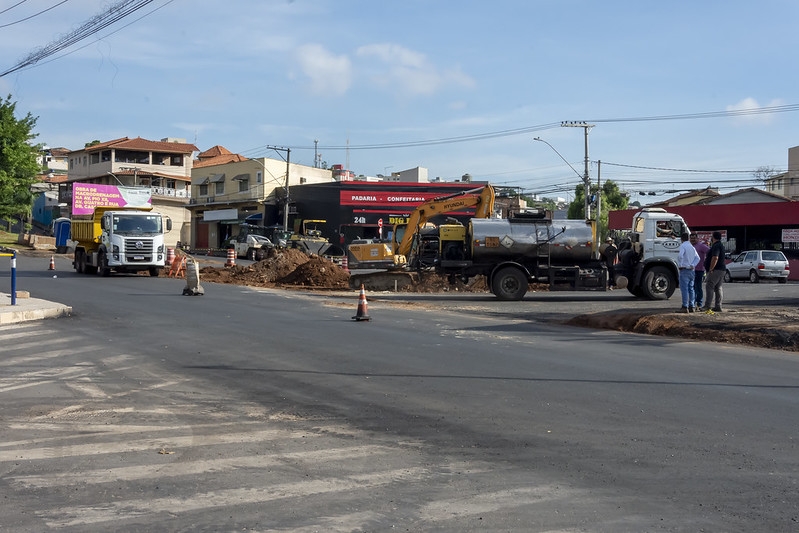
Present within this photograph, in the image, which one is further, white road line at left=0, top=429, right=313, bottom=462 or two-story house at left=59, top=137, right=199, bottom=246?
two-story house at left=59, top=137, right=199, bottom=246

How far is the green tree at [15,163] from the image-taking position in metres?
57.2

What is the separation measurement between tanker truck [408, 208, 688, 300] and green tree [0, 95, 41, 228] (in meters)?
45.4

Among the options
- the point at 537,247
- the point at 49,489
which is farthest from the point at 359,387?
the point at 537,247

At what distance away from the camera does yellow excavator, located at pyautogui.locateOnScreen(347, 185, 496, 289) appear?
2684 centimetres

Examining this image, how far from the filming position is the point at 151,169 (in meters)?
86.9

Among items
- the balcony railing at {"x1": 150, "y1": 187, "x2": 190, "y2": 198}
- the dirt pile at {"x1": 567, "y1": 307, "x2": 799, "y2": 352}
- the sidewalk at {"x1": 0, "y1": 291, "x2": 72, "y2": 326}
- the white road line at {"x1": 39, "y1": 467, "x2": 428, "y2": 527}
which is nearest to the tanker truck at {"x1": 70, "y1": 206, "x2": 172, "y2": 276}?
the sidewalk at {"x1": 0, "y1": 291, "x2": 72, "y2": 326}

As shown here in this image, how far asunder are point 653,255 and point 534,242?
3577 millimetres

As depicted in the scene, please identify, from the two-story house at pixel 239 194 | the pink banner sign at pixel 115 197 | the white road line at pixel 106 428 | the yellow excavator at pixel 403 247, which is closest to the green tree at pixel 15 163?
the two-story house at pixel 239 194

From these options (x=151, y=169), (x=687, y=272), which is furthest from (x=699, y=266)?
(x=151, y=169)

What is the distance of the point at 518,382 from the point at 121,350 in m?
6.42

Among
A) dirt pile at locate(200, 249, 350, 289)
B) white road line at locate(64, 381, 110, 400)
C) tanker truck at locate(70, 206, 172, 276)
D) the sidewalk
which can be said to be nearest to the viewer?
white road line at locate(64, 381, 110, 400)

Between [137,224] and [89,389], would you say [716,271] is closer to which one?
[89,389]

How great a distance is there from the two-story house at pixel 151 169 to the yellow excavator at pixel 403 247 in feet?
182

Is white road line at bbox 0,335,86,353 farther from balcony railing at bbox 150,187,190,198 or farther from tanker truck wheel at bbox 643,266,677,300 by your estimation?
balcony railing at bbox 150,187,190,198
